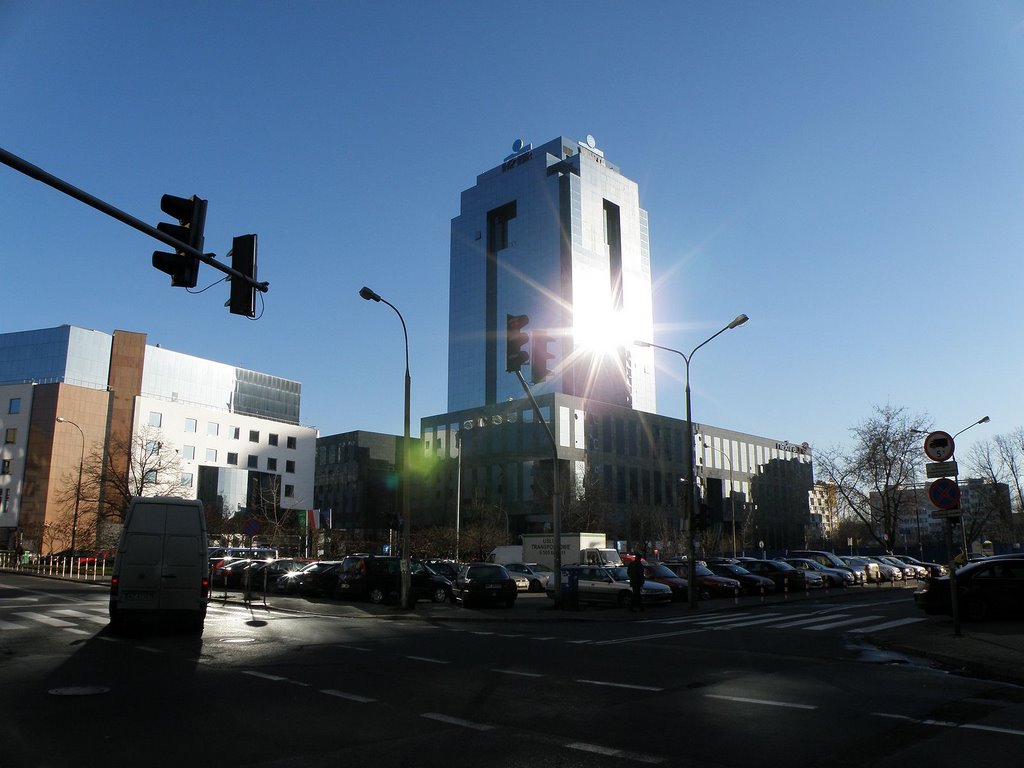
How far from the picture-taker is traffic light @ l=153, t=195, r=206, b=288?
1074cm

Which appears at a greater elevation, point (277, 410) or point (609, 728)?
point (277, 410)

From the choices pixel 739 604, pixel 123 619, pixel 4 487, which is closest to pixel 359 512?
pixel 4 487

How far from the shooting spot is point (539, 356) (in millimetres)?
15789

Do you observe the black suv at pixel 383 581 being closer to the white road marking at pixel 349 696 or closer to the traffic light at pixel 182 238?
the white road marking at pixel 349 696

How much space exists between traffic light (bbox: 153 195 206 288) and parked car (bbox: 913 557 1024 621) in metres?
18.0

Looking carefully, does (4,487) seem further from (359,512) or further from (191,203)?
(191,203)

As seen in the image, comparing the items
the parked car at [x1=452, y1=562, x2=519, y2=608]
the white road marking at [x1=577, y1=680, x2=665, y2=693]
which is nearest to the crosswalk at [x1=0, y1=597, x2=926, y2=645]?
the white road marking at [x1=577, y1=680, x2=665, y2=693]

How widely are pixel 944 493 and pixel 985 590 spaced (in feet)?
15.5

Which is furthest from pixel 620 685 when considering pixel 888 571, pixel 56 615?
pixel 888 571

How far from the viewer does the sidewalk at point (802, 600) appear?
12188 millimetres

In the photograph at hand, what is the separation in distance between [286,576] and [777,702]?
2676 centimetres

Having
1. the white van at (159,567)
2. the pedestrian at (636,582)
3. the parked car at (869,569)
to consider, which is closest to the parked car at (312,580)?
the pedestrian at (636,582)

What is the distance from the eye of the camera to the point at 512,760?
6.22 m

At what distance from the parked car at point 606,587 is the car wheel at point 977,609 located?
9.43 m
